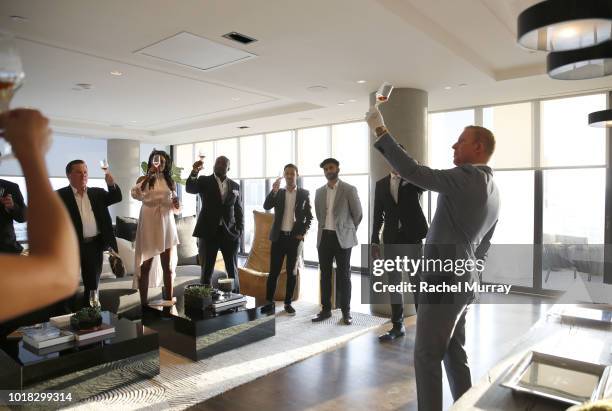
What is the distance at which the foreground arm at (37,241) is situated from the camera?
63 cm

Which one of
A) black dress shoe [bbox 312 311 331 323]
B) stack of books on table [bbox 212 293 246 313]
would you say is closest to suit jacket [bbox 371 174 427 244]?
black dress shoe [bbox 312 311 331 323]

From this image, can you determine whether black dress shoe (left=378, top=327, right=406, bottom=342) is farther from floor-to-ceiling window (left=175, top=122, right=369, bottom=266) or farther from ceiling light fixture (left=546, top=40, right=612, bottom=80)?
floor-to-ceiling window (left=175, top=122, right=369, bottom=266)

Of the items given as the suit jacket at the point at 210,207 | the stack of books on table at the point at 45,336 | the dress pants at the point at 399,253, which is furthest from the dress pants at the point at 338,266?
the stack of books on table at the point at 45,336

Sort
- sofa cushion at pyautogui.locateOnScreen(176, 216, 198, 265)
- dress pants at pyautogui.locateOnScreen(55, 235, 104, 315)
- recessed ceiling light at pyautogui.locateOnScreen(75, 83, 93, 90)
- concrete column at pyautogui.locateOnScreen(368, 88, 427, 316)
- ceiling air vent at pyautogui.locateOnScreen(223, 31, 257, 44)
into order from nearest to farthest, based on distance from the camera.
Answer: ceiling air vent at pyautogui.locateOnScreen(223, 31, 257, 44) → dress pants at pyautogui.locateOnScreen(55, 235, 104, 315) → concrete column at pyautogui.locateOnScreen(368, 88, 427, 316) → recessed ceiling light at pyautogui.locateOnScreen(75, 83, 93, 90) → sofa cushion at pyautogui.locateOnScreen(176, 216, 198, 265)

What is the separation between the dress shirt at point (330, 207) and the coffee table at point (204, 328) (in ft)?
3.65

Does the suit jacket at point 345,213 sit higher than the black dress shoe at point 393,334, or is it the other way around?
the suit jacket at point 345,213

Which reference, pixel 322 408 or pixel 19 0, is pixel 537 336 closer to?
pixel 322 408

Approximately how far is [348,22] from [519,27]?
5.89 ft

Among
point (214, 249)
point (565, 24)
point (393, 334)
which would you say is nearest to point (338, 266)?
point (393, 334)

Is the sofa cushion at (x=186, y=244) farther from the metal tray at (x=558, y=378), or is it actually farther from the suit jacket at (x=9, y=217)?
the metal tray at (x=558, y=378)

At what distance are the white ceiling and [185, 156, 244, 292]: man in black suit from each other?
1053 millimetres

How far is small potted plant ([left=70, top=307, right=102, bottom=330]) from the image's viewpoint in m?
2.81

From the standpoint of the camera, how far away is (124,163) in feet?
30.8

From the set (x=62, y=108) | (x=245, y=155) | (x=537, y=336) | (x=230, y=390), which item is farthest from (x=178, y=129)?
(x=537, y=336)
